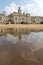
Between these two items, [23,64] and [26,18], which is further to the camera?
[26,18]

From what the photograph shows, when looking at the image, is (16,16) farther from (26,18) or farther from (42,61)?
(42,61)

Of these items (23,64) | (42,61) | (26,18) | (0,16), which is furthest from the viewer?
(26,18)

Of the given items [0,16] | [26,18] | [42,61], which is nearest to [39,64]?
[42,61]

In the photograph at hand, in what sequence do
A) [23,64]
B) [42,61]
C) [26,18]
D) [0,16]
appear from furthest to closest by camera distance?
[26,18] → [0,16] → [42,61] → [23,64]

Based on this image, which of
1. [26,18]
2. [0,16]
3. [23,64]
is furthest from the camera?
[26,18]

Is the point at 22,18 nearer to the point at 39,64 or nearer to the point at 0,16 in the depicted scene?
the point at 0,16

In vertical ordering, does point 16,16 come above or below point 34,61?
below

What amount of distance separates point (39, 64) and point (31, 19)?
103454 millimetres

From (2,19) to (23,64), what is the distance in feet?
305

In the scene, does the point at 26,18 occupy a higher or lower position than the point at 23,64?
lower

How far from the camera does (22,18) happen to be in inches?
4021

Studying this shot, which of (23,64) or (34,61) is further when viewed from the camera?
(34,61)

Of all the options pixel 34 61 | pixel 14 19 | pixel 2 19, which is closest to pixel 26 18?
pixel 14 19

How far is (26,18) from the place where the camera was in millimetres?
104625
